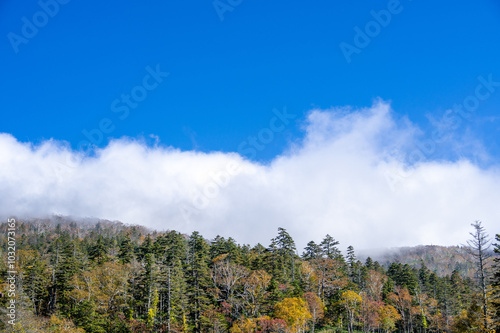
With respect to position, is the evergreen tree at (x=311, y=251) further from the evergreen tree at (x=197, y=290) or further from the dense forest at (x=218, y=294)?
the evergreen tree at (x=197, y=290)

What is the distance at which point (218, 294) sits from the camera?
205ft

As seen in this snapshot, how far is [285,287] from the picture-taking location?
62719 mm

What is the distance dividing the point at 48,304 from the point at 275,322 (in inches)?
1776

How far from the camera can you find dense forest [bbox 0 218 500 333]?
5238cm

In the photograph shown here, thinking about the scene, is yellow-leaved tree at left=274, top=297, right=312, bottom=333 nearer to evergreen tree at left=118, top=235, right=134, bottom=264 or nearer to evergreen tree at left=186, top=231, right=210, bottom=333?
evergreen tree at left=186, top=231, right=210, bottom=333

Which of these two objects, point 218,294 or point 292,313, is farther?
point 218,294

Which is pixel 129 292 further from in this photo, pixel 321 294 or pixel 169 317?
pixel 321 294

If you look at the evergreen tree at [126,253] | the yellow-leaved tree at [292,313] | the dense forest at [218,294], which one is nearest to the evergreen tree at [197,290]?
the dense forest at [218,294]

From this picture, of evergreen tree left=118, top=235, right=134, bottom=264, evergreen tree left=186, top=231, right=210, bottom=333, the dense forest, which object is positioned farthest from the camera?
evergreen tree left=118, top=235, right=134, bottom=264

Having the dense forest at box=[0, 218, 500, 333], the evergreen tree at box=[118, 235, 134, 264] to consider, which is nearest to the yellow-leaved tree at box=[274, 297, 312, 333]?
the dense forest at box=[0, 218, 500, 333]

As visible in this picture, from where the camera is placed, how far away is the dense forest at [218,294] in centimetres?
5238

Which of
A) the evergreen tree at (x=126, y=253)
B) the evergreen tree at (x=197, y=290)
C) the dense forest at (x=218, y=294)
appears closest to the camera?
the dense forest at (x=218, y=294)

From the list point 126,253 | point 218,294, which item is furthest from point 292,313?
point 126,253

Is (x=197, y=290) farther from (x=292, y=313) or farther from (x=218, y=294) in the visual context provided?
(x=292, y=313)
